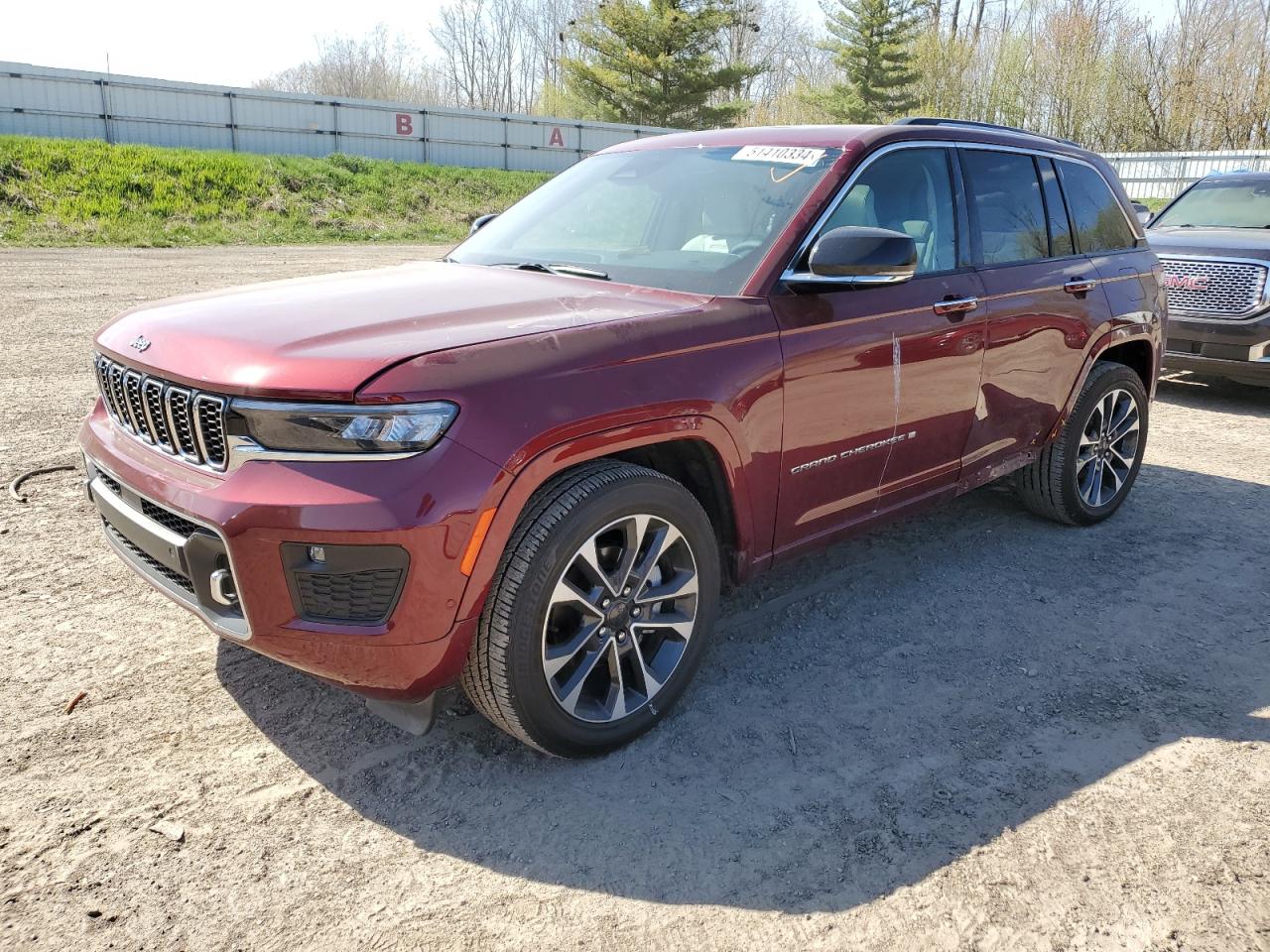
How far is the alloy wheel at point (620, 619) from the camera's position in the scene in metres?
2.81

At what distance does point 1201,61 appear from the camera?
128ft

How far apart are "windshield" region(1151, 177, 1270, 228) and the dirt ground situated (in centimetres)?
629

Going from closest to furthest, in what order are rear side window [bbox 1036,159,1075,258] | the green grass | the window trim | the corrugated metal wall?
1. the window trim
2. rear side window [bbox 1036,159,1075,258]
3. the green grass
4. the corrugated metal wall

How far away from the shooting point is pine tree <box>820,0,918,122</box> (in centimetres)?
4525

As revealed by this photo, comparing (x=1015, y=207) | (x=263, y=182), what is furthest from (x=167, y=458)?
(x=263, y=182)

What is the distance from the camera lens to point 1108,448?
203 inches

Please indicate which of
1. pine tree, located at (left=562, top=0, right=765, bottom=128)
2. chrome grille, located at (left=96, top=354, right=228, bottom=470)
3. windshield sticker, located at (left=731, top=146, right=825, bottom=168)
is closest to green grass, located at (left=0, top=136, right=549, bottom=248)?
pine tree, located at (left=562, top=0, right=765, bottom=128)

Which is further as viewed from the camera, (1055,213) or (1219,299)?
(1219,299)

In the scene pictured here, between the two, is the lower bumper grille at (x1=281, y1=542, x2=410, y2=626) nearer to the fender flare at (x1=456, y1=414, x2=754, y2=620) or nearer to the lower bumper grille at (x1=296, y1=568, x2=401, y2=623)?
the lower bumper grille at (x1=296, y1=568, x2=401, y2=623)

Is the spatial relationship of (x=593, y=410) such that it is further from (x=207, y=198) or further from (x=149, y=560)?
(x=207, y=198)

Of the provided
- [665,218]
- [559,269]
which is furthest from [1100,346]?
[559,269]

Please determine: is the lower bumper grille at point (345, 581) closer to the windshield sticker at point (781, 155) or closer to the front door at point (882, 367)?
the front door at point (882, 367)

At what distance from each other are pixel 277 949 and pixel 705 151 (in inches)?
125

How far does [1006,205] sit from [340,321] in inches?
121
